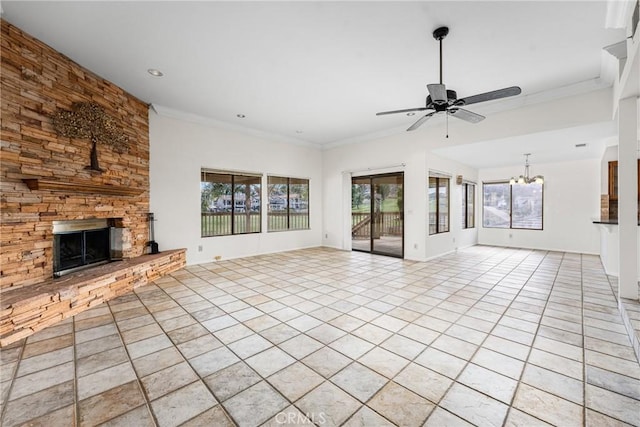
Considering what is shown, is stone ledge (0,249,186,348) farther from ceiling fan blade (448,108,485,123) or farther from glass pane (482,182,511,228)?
glass pane (482,182,511,228)

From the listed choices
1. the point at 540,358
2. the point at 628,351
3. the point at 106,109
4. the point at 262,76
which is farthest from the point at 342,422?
the point at 106,109

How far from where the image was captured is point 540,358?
2.20m

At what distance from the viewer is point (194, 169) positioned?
18.4 ft

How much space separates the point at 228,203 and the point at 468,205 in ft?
23.6

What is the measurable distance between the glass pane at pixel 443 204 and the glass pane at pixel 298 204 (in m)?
3.61

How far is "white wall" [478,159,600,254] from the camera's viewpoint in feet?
22.5

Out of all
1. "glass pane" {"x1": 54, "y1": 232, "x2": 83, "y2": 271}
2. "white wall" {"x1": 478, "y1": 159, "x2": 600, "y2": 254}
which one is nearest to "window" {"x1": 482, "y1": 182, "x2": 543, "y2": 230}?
"white wall" {"x1": 478, "y1": 159, "x2": 600, "y2": 254}

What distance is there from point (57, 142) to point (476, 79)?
5.73 m

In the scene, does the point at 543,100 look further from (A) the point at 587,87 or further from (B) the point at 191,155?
(B) the point at 191,155

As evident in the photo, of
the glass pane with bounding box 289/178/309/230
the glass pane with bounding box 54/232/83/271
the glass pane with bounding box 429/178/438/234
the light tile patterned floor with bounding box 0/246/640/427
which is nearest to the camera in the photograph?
the light tile patterned floor with bounding box 0/246/640/427

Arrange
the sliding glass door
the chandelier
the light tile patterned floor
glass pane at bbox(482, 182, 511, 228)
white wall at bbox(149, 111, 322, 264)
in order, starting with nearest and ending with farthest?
the light tile patterned floor < white wall at bbox(149, 111, 322, 264) < the sliding glass door < the chandelier < glass pane at bbox(482, 182, 511, 228)

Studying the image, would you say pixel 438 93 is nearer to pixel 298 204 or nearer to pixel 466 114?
pixel 466 114

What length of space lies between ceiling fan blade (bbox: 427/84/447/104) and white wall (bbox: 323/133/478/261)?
306cm

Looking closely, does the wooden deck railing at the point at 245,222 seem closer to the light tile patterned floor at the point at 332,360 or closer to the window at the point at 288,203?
the window at the point at 288,203
